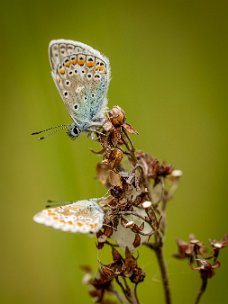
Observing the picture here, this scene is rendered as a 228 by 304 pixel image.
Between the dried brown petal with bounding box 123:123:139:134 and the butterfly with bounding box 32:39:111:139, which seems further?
the butterfly with bounding box 32:39:111:139

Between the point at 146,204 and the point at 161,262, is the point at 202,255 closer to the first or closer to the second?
the point at 161,262

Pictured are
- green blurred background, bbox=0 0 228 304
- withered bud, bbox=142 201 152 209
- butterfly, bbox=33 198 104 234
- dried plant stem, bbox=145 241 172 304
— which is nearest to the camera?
butterfly, bbox=33 198 104 234

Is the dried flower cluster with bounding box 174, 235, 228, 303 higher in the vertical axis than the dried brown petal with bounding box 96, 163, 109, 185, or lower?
lower

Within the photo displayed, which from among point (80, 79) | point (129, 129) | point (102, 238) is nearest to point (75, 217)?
point (102, 238)

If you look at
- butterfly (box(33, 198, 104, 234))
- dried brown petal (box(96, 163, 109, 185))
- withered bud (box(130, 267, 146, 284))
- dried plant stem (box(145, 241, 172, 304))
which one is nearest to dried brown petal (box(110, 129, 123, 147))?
dried brown petal (box(96, 163, 109, 185))

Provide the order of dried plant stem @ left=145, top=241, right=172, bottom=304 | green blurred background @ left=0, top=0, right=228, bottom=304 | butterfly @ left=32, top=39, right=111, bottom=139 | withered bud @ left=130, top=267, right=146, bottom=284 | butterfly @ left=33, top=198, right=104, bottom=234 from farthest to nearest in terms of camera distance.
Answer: green blurred background @ left=0, top=0, right=228, bottom=304
butterfly @ left=32, top=39, right=111, bottom=139
dried plant stem @ left=145, top=241, right=172, bottom=304
withered bud @ left=130, top=267, right=146, bottom=284
butterfly @ left=33, top=198, right=104, bottom=234

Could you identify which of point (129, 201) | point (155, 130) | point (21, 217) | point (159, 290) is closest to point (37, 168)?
point (21, 217)

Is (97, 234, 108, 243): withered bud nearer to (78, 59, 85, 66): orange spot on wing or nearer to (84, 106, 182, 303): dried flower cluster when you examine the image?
(84, 106, 182, 303): dried flower cluster
